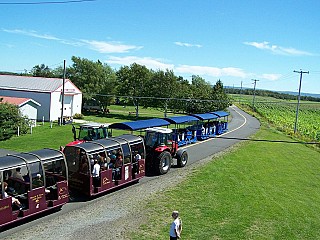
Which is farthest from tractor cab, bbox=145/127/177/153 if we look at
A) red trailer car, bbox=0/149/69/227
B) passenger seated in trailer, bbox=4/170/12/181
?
passenger seated in trailer, bbox=4/170/12/181

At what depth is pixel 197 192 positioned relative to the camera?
663 inches

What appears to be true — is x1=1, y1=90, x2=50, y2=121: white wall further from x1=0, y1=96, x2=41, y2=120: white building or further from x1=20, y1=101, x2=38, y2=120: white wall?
x1=20, y1=101, x2=38, y2=120: white wall

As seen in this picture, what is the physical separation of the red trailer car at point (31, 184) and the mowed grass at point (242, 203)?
3538 mm

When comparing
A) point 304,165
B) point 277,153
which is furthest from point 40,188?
point 277,153

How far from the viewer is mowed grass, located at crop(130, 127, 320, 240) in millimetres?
12586

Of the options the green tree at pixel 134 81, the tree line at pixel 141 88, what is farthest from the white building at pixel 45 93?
the green tree at pixel 134 81

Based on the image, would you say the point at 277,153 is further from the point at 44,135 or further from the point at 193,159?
the point at 44,135

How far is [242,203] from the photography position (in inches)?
614

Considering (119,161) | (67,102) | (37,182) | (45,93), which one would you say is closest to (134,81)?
(67,102)

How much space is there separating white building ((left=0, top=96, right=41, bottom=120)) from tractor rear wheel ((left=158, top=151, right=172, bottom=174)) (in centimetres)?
2239

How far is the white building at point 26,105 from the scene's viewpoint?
37.6 meters

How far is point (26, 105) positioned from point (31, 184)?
28.8 meters

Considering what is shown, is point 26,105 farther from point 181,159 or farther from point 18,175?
point 18,175

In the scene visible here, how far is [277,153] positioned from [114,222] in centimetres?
2060
